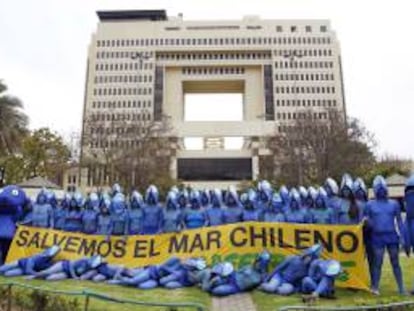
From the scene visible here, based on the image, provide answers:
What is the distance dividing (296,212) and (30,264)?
6.34m

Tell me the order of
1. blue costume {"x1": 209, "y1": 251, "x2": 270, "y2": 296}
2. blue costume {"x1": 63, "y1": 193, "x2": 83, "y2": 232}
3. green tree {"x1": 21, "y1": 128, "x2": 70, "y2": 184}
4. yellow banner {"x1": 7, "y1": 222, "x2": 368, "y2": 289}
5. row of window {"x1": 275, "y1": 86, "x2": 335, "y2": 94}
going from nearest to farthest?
blue costume {"x1": 209, "y1": 251, "x2": 270, "y2": 296}
yellow banner {"x1": 7, "y1": 222, "x2": 368, "y2": 289}
blue costume {"x1": 63, "y1": 193, "x2": 83, "y2": 232}
green tree {"x1": 21, "y1": 128, "x2": 70, "y2": 184}
row of window {"x1": 275, "y1": 86, "x2": 335, "y2": 94}

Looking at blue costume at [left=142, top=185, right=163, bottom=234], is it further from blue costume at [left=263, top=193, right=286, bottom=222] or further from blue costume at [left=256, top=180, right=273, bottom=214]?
blue costume at [left=263, top=193, right=286, bottom=222]

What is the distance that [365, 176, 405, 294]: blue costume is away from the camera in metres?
9.18

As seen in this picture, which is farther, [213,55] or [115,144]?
[213,55]

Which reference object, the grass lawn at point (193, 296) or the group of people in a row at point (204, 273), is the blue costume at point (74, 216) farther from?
the grass lawn at point (193, 296)

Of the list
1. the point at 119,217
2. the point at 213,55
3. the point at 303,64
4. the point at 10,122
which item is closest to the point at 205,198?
the point at 119,217

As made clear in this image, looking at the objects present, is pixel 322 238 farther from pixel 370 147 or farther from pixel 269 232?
pixel 370 147

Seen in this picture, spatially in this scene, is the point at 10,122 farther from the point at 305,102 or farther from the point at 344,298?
the point at 305,102

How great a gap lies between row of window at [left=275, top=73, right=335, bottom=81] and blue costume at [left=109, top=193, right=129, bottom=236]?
8251cm

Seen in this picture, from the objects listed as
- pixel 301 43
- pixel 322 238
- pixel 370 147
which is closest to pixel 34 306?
pixel 322 238

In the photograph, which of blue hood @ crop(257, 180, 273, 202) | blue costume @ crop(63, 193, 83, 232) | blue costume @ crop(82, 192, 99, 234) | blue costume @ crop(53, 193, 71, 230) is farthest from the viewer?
blue costume @ crop(53, 193, 71, 230)

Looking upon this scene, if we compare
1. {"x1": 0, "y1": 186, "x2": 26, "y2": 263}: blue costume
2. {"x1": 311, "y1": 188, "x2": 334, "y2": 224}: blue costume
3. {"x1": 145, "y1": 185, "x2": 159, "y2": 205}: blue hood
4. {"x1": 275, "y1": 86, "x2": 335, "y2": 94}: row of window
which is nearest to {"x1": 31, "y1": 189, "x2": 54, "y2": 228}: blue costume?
{"x1": 0, "y1": 186, "x2": 26, "y2": 263}: blue costume

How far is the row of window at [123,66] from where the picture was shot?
3691 inches

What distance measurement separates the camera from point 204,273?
10000 millimetres
